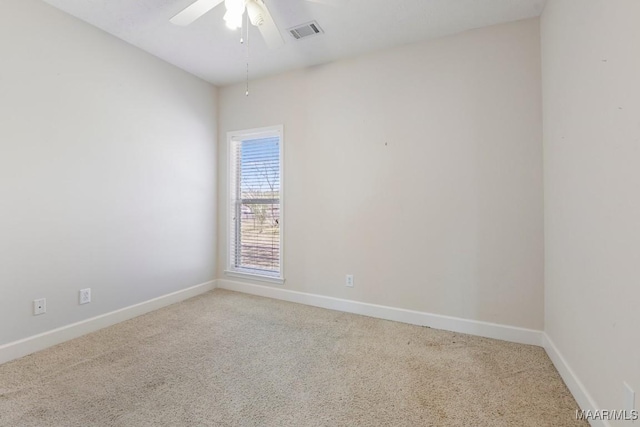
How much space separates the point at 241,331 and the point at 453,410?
5.60 ft

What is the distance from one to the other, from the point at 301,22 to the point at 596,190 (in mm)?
2346

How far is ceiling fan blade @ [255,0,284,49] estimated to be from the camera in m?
1.77

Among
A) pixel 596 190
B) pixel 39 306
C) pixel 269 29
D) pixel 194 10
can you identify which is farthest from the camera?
pixel 39 306

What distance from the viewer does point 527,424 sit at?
137 centimetres

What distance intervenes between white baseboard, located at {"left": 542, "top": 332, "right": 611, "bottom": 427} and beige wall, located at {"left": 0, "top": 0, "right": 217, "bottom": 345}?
3.48 metres

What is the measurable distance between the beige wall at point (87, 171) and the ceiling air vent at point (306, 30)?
1548mm

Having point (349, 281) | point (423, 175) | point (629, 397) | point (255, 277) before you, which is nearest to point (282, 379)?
point (349, 281)

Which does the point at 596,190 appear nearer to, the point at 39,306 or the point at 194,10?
the point at 194,10

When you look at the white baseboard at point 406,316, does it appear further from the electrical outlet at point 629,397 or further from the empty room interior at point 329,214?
the electrical outlet at point 629,397

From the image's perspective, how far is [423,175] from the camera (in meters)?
2.53

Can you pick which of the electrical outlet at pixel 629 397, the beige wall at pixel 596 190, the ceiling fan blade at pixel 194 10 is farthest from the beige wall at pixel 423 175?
the ceiling fan blade at pixel 194 10

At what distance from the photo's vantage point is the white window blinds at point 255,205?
3352mm

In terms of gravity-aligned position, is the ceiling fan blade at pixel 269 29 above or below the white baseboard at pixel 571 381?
above


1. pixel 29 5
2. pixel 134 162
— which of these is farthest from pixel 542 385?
pixel 29 5
